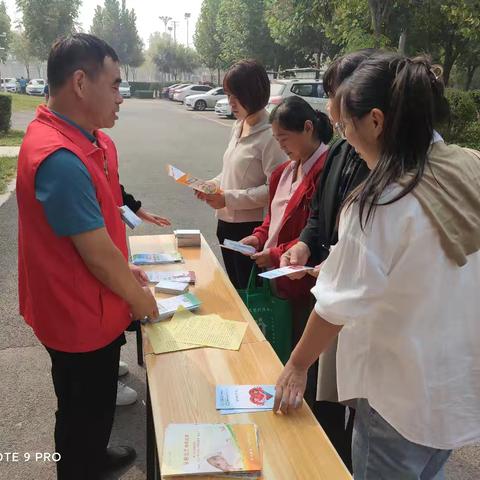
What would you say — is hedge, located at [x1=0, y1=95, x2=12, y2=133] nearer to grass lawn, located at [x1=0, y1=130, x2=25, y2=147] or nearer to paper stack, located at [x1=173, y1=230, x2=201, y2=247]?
grass lawn, located at [x1=0, y1=130, x2=25, y2=147]

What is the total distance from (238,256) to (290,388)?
158 centimetres

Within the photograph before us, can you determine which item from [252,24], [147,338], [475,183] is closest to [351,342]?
[475,183]

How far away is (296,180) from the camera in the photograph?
2471 millimetres

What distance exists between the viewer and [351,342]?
129 centimetres

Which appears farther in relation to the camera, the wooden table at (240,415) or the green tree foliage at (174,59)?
the green tree foliage at (174,59)

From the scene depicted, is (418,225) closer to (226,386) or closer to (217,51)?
(226,386)

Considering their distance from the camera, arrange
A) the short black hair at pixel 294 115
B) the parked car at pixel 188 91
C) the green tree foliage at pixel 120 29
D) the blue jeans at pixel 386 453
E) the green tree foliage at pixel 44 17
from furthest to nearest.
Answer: the green tree foliage at pixel 120 29 < the green tree foliage at pixel 44 17 < the parked car at pixel 188 91 < the short black hair at pixel 294 115 < the blue jeans at pixel 386 453

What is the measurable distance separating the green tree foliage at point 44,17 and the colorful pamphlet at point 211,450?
39425 millimetres

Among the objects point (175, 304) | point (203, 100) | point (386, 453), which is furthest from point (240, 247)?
point (203, 100)

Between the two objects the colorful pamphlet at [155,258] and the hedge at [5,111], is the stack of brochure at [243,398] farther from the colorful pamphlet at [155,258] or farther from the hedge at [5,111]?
the hedge at [5,111]

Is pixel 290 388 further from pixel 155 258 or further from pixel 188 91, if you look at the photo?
pixel 188 91

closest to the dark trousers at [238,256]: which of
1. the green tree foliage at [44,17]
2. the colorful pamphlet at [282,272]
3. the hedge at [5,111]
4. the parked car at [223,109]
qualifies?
the colorful pamphlet at [282,272]

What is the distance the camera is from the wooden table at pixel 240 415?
137 centimetres

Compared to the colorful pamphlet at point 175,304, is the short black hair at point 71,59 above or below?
above
